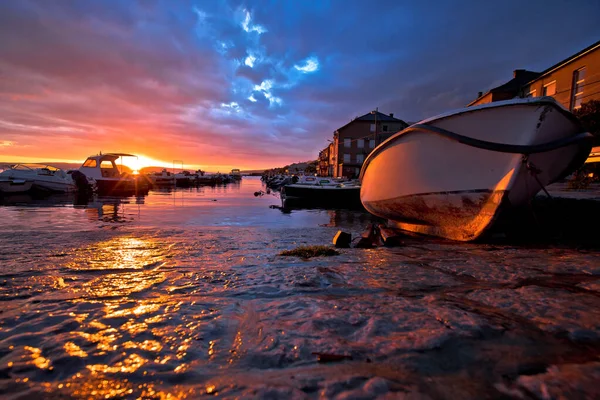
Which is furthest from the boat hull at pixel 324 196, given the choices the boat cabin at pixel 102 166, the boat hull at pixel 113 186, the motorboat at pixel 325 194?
the boat cabin at pixel 102 166

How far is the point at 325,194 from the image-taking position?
2170 cm

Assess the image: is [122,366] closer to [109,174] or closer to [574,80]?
[574,80]

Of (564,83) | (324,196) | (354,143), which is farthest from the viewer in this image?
(354,143)

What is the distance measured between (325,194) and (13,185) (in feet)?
88.8

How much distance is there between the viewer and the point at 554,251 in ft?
16.5

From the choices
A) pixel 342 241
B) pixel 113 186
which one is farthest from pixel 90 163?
pixel 342 241

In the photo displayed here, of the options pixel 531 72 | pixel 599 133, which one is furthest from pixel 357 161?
pixel 599 133

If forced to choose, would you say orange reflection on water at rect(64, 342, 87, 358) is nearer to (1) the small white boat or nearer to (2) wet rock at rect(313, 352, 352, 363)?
(2) wet rock at rect(313, 352, 352, 363)

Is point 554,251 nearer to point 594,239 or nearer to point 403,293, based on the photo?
point 594,239

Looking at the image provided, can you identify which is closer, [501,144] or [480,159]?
[501,144]

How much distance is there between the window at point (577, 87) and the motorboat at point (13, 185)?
40964mm

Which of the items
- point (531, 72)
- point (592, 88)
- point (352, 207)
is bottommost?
point (352, 207)

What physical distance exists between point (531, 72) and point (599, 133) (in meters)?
23.8

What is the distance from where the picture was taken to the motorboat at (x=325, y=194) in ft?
67.6
